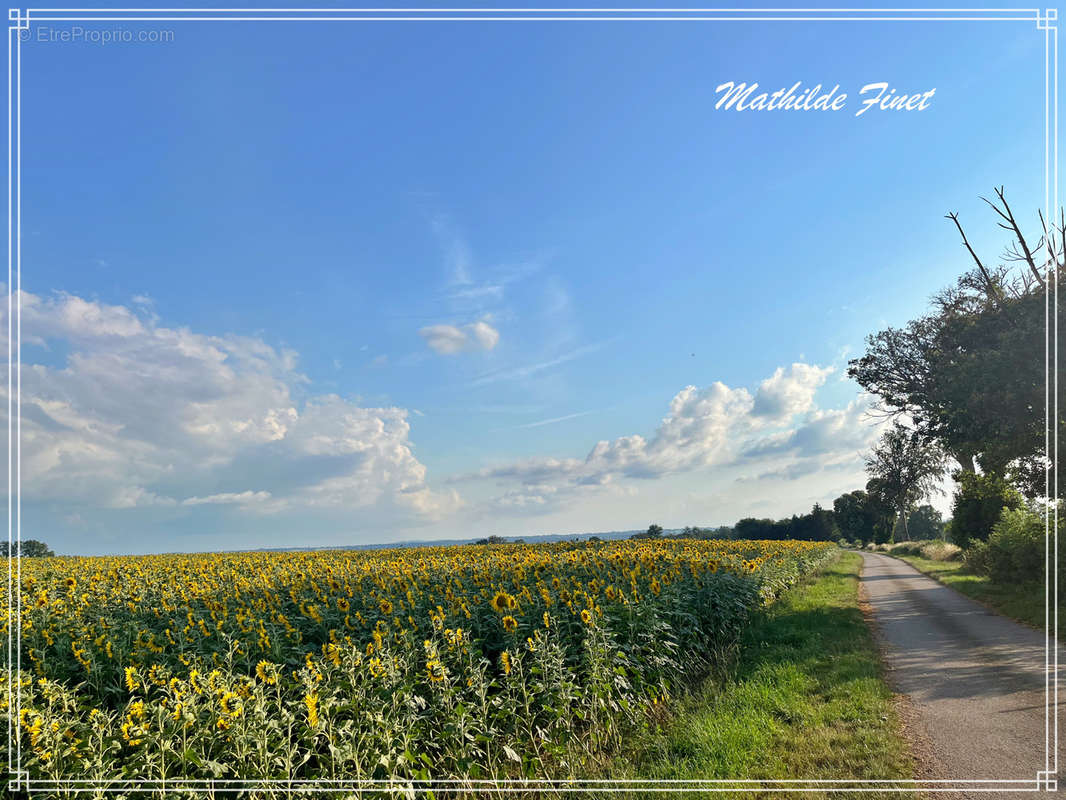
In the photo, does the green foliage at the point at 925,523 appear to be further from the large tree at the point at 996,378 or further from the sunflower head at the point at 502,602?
the sunflower head at the point at 502,602

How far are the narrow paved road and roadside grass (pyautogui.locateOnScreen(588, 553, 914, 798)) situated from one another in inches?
13.4

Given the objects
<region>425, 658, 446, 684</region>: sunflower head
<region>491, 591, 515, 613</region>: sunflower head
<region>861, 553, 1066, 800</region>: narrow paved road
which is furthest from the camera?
<region>491, 591, 515, 613</region>: sunflower head

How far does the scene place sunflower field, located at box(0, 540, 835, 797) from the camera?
483cm

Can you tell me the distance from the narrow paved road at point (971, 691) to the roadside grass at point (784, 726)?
34cm

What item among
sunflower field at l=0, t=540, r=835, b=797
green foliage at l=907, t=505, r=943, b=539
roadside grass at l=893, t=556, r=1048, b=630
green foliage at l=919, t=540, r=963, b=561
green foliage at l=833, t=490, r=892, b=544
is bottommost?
green foliage at l=907, t=505, r=943, b=539

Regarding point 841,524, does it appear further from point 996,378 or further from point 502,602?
point 502,602

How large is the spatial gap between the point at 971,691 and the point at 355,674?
8275 mm

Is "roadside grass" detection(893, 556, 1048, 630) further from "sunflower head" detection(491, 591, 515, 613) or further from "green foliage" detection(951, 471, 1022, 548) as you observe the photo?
"sunflower head" detection(491, 591, 515, 613)

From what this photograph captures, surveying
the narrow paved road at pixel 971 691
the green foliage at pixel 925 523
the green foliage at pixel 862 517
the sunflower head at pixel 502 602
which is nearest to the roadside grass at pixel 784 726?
the narrow paved road at pixel 971 691

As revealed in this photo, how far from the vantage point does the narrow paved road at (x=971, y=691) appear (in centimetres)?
629

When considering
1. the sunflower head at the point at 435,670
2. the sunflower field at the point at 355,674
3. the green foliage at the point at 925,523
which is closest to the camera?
the sunflower field at the point at 355,674

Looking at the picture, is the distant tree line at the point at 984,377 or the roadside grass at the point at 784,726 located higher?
the distant tree line at the point at 984,377

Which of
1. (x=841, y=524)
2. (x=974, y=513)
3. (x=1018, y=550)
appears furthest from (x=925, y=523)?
(x=1018, y=550)

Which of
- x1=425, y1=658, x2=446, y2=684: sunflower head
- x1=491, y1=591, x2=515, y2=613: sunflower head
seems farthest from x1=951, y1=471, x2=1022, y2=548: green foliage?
x1=425, y1=658, x2=446, y2=684: sunflower head
